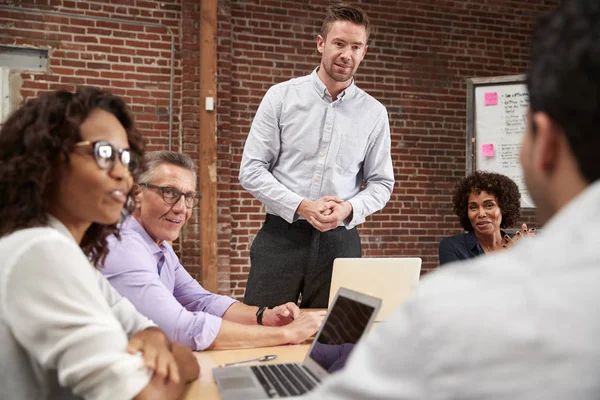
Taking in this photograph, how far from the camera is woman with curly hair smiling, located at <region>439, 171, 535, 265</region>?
2.97 meters

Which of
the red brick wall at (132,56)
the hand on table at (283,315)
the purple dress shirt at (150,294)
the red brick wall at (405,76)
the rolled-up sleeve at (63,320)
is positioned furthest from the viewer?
the red brick wall at (405,76)

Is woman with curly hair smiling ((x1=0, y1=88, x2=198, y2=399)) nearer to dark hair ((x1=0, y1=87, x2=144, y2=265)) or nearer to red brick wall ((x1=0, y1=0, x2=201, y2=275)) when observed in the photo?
dark hair ((x1=0, y1=87, x2=144, y2=265))

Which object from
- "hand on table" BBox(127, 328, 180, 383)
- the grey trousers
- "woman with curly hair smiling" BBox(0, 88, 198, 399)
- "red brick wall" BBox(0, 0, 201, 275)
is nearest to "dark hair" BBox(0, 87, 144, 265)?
"woman with curly hair smiling" BBox(0, 88, 198, 399)

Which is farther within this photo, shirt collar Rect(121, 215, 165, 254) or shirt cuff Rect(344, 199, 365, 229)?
shirt cuff Rect(344, 199, 365, 229)

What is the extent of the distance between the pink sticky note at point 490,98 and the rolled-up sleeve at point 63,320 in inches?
168

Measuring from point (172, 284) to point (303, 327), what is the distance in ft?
1.78

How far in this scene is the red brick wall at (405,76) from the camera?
5.06 m

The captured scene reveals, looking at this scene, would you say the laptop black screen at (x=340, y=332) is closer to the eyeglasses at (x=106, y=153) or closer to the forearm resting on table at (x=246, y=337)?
the forearm resting on table at (x=246, y=337)

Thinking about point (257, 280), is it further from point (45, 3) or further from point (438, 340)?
point (45, 3)

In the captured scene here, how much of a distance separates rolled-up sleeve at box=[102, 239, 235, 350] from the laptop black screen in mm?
425

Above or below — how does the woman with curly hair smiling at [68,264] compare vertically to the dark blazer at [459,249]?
above

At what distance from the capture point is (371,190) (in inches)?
103

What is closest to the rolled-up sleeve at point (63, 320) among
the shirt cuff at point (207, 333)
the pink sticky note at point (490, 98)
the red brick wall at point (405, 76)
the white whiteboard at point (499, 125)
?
the shirt cuff at point (207, 333)

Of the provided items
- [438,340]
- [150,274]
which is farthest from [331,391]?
[150,274]
